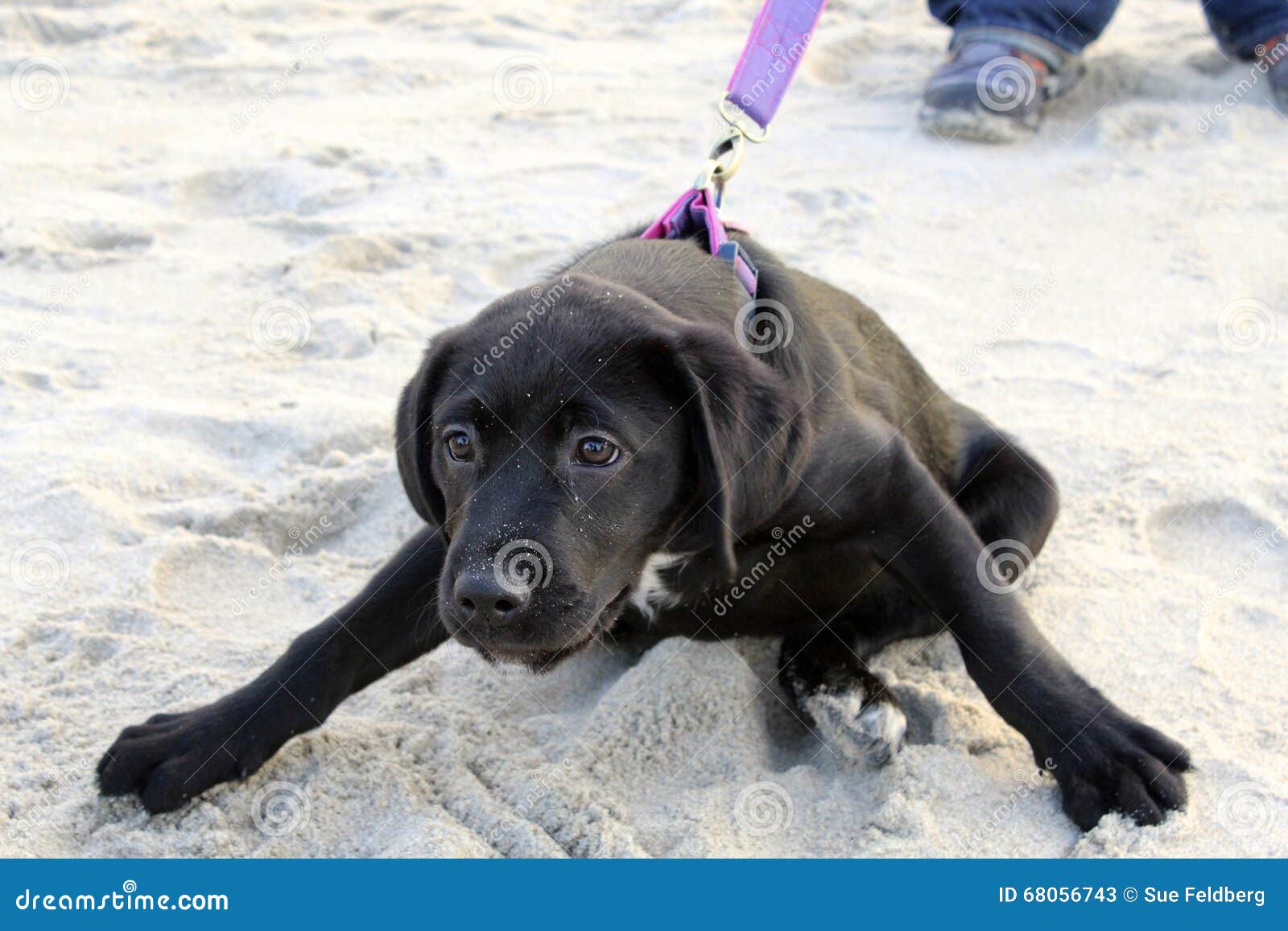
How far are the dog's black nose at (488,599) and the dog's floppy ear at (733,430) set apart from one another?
413 millimetres

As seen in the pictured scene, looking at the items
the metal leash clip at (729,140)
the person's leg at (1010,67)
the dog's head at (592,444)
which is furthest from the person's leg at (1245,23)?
the dog's head at (592,444)

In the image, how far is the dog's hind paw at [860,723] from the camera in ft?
9.58

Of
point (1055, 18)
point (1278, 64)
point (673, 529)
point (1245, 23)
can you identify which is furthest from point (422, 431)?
point (1245, 23)

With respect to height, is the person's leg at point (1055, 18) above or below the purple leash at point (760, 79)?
below

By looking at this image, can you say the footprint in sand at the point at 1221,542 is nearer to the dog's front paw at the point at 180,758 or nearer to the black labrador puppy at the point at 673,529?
the black labrador puppy at the point at 673,529

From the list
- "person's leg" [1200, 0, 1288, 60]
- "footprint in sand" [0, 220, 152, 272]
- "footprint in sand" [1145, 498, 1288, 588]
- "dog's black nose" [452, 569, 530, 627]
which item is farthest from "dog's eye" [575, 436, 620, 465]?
"person's leg" [1200, 0, 1288, 60]

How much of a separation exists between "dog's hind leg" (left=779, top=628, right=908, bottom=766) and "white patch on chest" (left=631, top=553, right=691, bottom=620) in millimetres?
375

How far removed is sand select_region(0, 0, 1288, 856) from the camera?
111 inches

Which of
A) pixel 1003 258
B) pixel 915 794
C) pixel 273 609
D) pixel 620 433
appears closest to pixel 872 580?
pixel 915 794

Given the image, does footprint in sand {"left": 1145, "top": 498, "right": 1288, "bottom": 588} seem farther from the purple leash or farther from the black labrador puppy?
the purple leash

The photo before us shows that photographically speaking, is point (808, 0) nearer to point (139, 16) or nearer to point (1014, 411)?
point (1014, 411)

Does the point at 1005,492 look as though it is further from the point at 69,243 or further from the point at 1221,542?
the point at 69,243

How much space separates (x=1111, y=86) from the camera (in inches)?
246

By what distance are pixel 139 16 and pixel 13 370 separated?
3.72m
